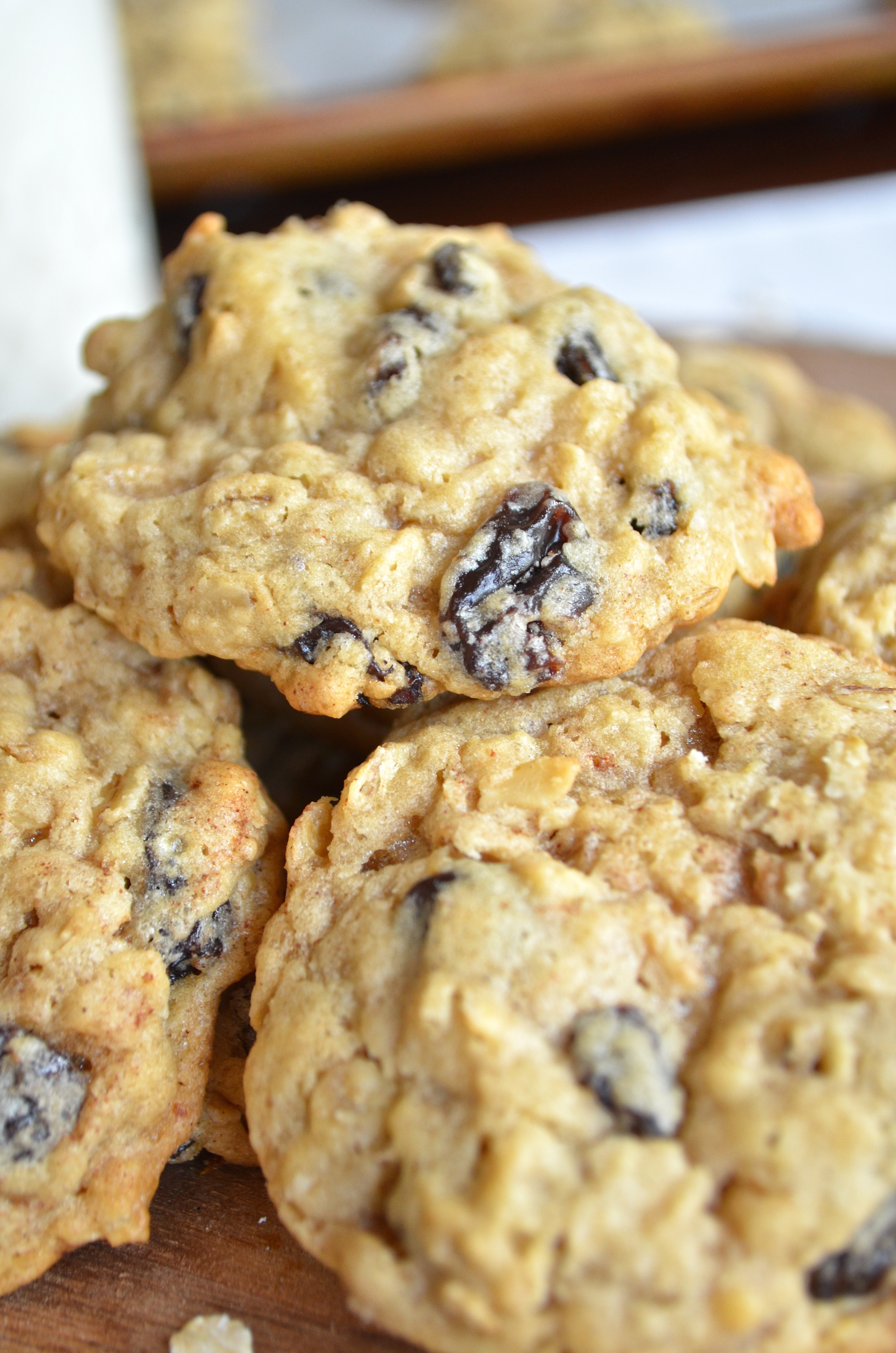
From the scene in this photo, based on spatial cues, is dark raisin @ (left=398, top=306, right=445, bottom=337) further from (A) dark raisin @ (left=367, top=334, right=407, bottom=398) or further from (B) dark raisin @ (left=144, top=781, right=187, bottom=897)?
(B) dark raisin @ (left=144, top=781, right=187, bottom=897)

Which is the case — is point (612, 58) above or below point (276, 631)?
above

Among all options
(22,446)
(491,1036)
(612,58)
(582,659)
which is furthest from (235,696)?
(612,58)

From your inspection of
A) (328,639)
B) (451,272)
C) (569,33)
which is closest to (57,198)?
(451,272)

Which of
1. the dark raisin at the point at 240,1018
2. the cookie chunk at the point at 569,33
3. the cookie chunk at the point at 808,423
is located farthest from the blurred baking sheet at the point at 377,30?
the dark raisin at the point at 240,1018

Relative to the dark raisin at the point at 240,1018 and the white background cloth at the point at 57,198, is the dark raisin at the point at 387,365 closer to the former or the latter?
the dark raisin at the point at 240,1018

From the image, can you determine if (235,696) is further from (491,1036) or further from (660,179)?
(660,179)
